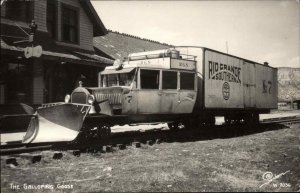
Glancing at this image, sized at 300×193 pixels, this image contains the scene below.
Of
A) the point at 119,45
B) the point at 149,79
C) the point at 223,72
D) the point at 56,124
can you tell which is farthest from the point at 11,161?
the point at 119,45

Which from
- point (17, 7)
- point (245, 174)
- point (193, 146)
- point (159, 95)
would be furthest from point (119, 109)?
point (17, 7)

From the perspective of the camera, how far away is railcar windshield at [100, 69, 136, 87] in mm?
11414

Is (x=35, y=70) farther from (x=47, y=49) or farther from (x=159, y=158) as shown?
(x=159, y=158)

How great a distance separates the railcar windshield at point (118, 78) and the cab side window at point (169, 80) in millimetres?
1237

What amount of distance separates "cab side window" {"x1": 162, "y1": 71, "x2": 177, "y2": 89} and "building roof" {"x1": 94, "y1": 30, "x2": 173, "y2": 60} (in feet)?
32.1

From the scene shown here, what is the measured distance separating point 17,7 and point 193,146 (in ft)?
32.6

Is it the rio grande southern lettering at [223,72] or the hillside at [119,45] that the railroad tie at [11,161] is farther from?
the hillside at [119,45]

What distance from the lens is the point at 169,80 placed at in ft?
40.3

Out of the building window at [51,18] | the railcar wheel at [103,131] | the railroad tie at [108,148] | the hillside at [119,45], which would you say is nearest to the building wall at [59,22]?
the building window at [51,18]

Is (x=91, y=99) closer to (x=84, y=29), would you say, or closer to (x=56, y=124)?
(x=56, y=124)

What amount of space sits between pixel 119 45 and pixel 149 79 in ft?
47.5

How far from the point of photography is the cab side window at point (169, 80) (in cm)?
1209

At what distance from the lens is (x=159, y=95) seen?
39.0 feet

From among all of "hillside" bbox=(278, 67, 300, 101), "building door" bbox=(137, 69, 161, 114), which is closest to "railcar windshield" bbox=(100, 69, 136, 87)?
"building door" bbox=(137, 69, 161, 114)
